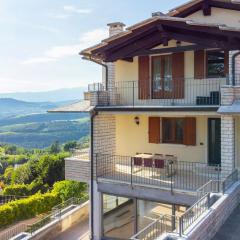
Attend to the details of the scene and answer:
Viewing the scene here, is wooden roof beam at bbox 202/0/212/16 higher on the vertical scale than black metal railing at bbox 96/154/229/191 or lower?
higher

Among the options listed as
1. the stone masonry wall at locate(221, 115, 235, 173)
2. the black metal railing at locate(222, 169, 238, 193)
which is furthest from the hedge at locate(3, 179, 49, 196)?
the black metal railing at locate(222, 169, 238, 193)

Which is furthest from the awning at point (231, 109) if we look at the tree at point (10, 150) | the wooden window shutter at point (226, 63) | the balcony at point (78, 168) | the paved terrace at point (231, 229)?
the tree at point (10, 150)

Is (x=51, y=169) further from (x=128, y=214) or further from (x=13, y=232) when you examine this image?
(x=128, y=214)

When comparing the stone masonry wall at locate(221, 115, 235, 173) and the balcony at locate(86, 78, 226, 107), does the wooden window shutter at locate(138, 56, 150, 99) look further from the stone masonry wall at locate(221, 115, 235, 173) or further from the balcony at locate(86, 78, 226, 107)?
the stone masonry wall at locate(221, 115, 235, 173)

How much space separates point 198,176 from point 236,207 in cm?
294

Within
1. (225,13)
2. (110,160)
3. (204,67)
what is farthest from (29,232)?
(225,13)

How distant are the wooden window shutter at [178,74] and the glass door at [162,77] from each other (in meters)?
0.22

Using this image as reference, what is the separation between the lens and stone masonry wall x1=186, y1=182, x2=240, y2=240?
330 inches

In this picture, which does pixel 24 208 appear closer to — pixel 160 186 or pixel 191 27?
pixel 160 186

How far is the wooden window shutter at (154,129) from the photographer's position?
16172 millimetres

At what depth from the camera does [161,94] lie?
15461 millimetres

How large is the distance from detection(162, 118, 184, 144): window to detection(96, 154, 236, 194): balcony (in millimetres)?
1118

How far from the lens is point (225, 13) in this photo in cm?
1458

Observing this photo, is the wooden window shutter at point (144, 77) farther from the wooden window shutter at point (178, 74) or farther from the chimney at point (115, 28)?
the chimney at point (115, 28)
